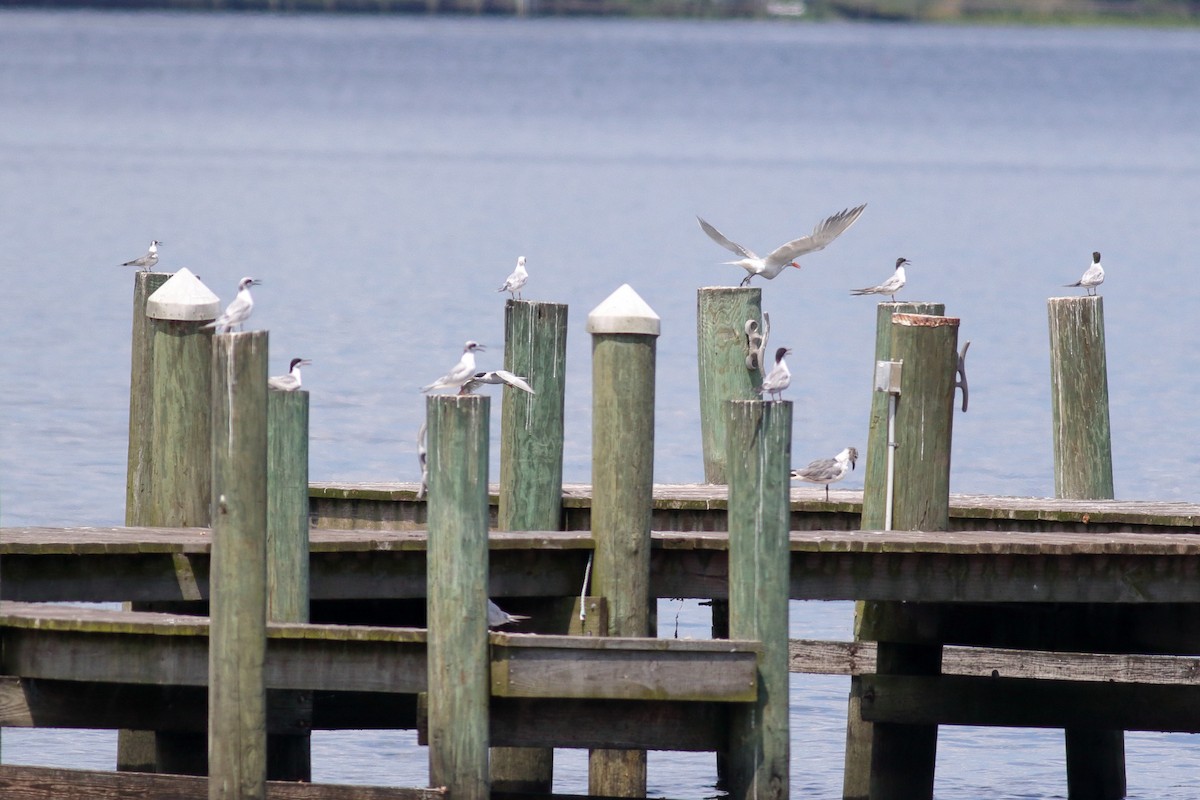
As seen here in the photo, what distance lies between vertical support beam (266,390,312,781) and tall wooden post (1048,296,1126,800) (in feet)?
14.6

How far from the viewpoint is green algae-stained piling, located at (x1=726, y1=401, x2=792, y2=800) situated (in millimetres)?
8250

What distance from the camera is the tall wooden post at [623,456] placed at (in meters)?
9.03

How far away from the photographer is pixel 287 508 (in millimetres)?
8812

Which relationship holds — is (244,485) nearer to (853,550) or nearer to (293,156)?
(853,550)

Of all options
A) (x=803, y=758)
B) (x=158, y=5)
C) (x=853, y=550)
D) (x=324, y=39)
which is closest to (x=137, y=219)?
(x=803, y=758)

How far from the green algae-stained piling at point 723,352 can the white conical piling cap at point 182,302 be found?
2.61 m

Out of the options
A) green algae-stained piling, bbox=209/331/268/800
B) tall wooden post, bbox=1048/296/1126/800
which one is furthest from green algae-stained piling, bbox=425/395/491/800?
tall wooden post, bbox=1048/296/1126/800

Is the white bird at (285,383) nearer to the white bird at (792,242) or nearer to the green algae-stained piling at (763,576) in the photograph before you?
the green algae-stained piling at (763,576)

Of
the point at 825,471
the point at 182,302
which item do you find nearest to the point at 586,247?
the point at 825,471

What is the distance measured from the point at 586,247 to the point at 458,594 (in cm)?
3106

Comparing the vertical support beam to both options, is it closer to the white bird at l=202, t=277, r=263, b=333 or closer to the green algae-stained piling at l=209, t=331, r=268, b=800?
the white bird at l=202, t=277, r=263, b=333

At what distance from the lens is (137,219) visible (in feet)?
135

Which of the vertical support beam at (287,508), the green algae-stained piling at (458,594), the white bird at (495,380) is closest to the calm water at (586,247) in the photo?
A: the white bird at (495,380)

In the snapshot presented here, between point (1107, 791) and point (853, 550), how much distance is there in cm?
333
